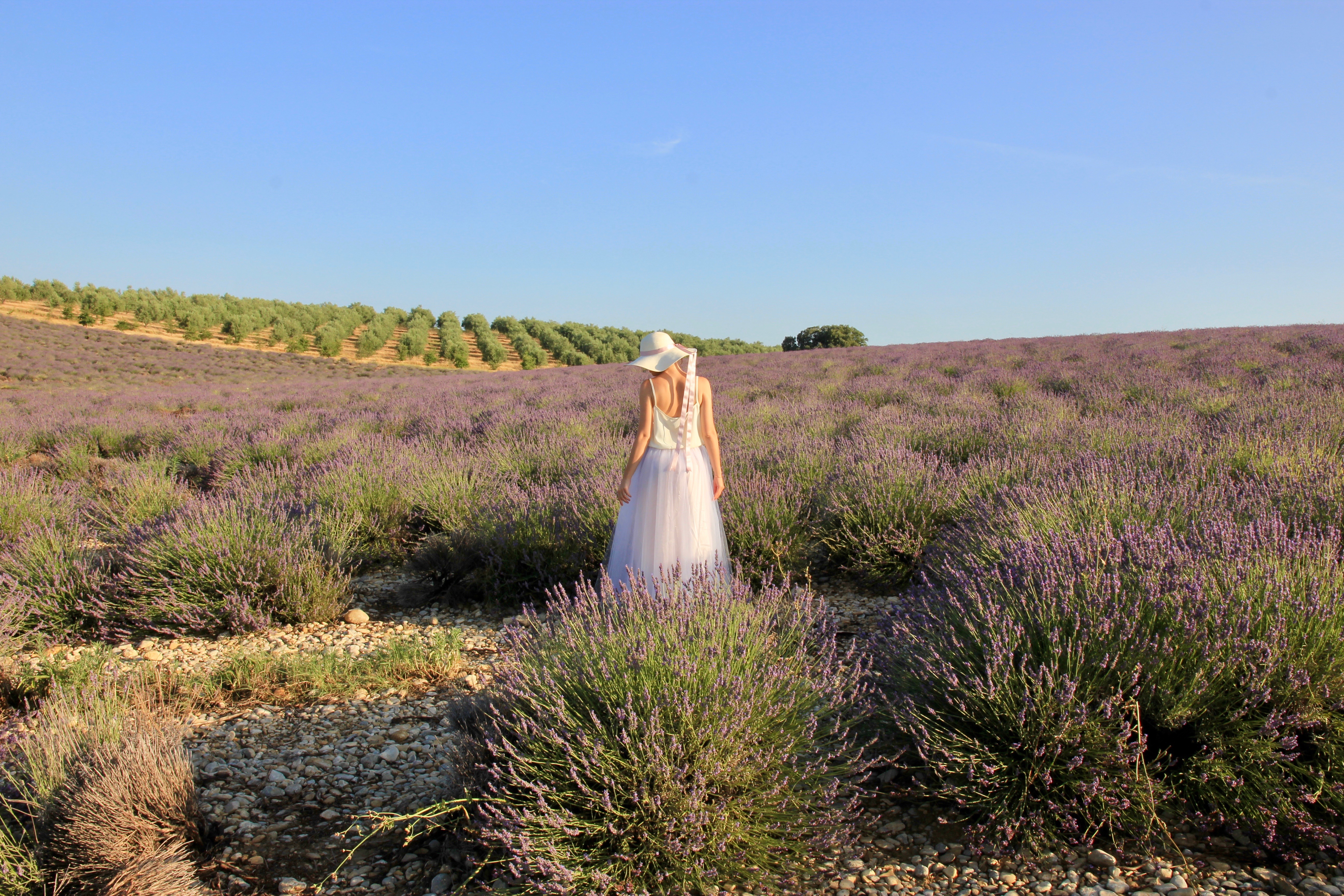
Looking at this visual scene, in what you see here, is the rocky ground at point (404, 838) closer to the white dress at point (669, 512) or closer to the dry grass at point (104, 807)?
the dry grass at point (104, 807)

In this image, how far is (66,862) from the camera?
2037mm

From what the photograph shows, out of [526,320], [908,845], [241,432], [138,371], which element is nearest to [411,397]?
[241,432]

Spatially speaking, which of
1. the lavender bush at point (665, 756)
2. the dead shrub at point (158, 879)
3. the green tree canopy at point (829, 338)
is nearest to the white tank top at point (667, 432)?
the lavender bush at point (665, 756)

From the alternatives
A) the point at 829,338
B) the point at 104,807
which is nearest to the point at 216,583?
the point at 104,807

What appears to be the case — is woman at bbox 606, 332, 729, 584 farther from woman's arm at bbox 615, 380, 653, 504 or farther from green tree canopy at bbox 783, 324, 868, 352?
green tree canopy at bbox 783, 324, 868, 352

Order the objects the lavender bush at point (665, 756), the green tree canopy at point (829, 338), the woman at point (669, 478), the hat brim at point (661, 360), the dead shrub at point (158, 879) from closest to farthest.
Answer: the lavender bush at point (665, 756) → the dead shrub at point (158, 879) → the hat brim at point (661, 360) → the woman at point (669, 478) → the green tree canopy at point (829, 338)

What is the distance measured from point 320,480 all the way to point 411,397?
8925mm

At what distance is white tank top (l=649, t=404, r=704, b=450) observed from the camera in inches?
150

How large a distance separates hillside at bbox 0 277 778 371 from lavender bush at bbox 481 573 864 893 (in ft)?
117

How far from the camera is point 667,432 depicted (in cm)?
384

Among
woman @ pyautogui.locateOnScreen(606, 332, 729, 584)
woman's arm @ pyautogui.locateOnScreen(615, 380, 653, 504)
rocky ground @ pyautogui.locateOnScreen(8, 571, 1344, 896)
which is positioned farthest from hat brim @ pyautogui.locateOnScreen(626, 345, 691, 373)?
rocky ground @ pyautogui.locateOnScreen(8, 571, 1344, 896)

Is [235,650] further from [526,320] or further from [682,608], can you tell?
[526,320]

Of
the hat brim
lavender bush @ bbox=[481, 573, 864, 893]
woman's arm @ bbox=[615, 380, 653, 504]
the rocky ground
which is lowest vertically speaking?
the rocky ground

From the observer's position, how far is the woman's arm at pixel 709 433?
3830mm
